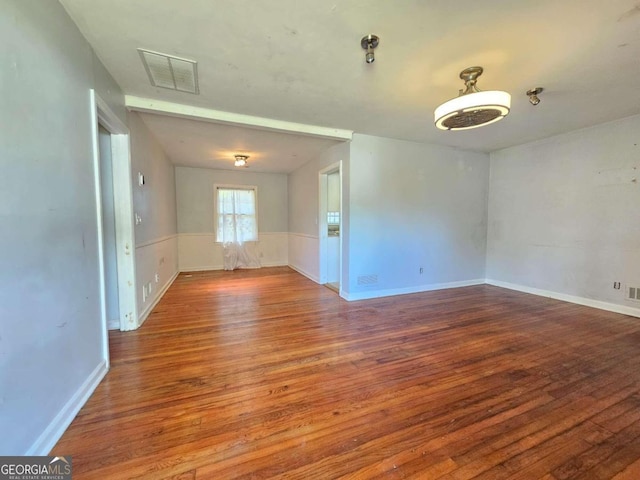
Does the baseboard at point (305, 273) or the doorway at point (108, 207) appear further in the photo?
the baseboard at point (305, 273)

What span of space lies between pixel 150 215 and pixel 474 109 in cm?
382

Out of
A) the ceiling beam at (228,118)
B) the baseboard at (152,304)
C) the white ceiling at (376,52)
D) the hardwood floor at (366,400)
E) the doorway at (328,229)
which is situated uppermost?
the white ceiling at (376,52)

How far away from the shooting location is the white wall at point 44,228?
1.08 meters

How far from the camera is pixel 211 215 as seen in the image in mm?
6188

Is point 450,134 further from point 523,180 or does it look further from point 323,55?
point 323,55

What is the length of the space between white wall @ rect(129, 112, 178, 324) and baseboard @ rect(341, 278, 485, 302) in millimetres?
2664

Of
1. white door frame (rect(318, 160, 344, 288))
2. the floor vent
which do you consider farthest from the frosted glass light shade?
white door frame (rect(318, 160, 344, 288))

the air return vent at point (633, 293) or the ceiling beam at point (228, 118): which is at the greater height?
the ceiling beam at point (228, 118)

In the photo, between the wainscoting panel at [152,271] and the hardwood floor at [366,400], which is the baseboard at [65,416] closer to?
the hardwood floor at [366,400]

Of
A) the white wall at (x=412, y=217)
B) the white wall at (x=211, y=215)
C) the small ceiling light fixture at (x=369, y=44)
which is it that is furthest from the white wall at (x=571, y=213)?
the white wall at (x=211, y=215)

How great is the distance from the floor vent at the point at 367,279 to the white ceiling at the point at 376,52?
2.19 meters

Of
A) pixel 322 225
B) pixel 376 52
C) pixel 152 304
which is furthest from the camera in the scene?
pixel 322 225

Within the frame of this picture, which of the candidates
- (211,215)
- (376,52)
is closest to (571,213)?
(376,52)

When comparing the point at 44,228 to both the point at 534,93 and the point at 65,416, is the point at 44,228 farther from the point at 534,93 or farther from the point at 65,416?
the point at 534,93
